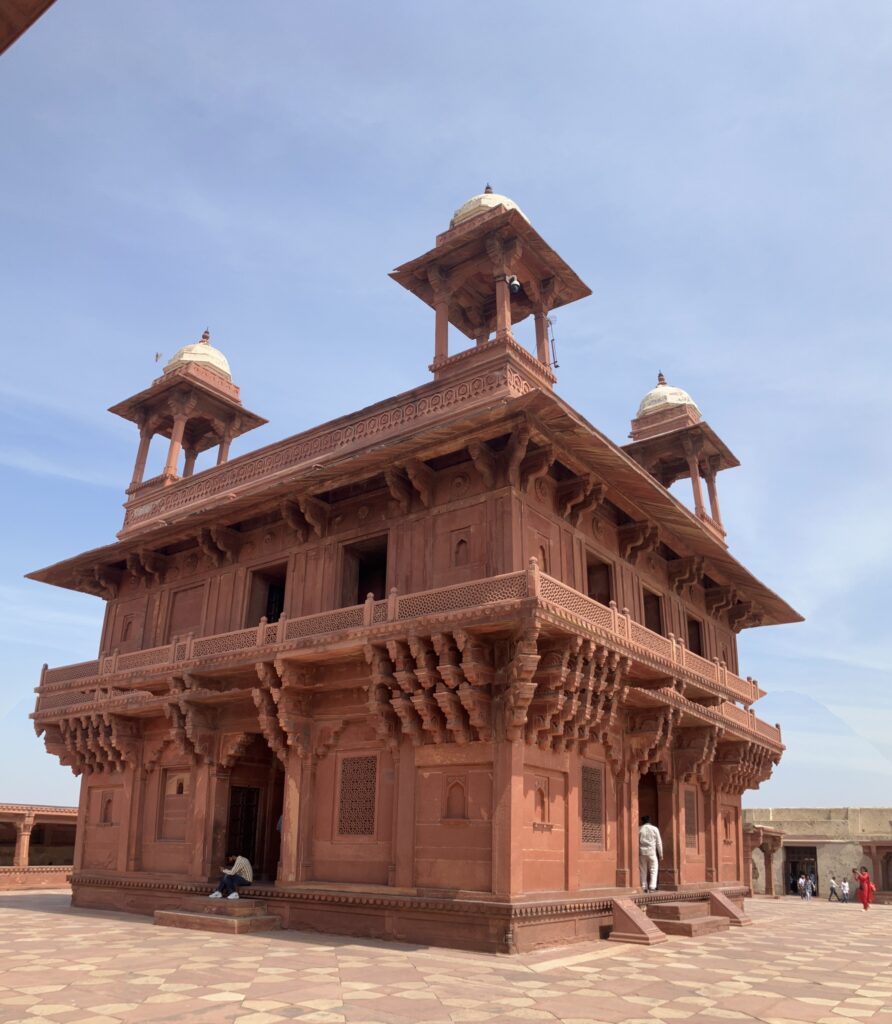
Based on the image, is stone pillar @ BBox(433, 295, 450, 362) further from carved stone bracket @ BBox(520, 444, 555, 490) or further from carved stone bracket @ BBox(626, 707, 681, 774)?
carved stone bracket @ BBox(626, 707, 681, 774)

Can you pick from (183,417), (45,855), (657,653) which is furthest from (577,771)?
(45,855)

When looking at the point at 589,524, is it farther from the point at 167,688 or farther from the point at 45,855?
the point at 45,855

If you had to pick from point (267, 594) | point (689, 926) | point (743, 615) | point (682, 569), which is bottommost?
point (689, 926)

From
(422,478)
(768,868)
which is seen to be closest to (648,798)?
(422,478)

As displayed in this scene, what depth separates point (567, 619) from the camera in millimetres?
11891

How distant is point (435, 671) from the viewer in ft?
41.2

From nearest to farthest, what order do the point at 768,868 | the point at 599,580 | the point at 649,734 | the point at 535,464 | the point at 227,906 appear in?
the point at 227,906, the point at 535,464, the point at 649,734, the point at 599,580, the point at 768,868

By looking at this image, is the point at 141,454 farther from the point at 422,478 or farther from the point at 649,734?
the point at 649,734

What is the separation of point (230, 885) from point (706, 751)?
361 inches

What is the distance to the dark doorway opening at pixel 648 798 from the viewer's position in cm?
A: 1761

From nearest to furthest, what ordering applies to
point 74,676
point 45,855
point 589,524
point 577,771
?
1. point 577,771
2. point 589,524
3. point 74,676
4. point 45,855

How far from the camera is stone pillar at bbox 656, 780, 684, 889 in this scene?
16297mm

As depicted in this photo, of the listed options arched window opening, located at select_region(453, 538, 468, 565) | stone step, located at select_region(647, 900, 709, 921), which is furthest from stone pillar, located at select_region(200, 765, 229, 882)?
stone step, located at select_region(647, 900, 709, 921)

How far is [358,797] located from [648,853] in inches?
214
